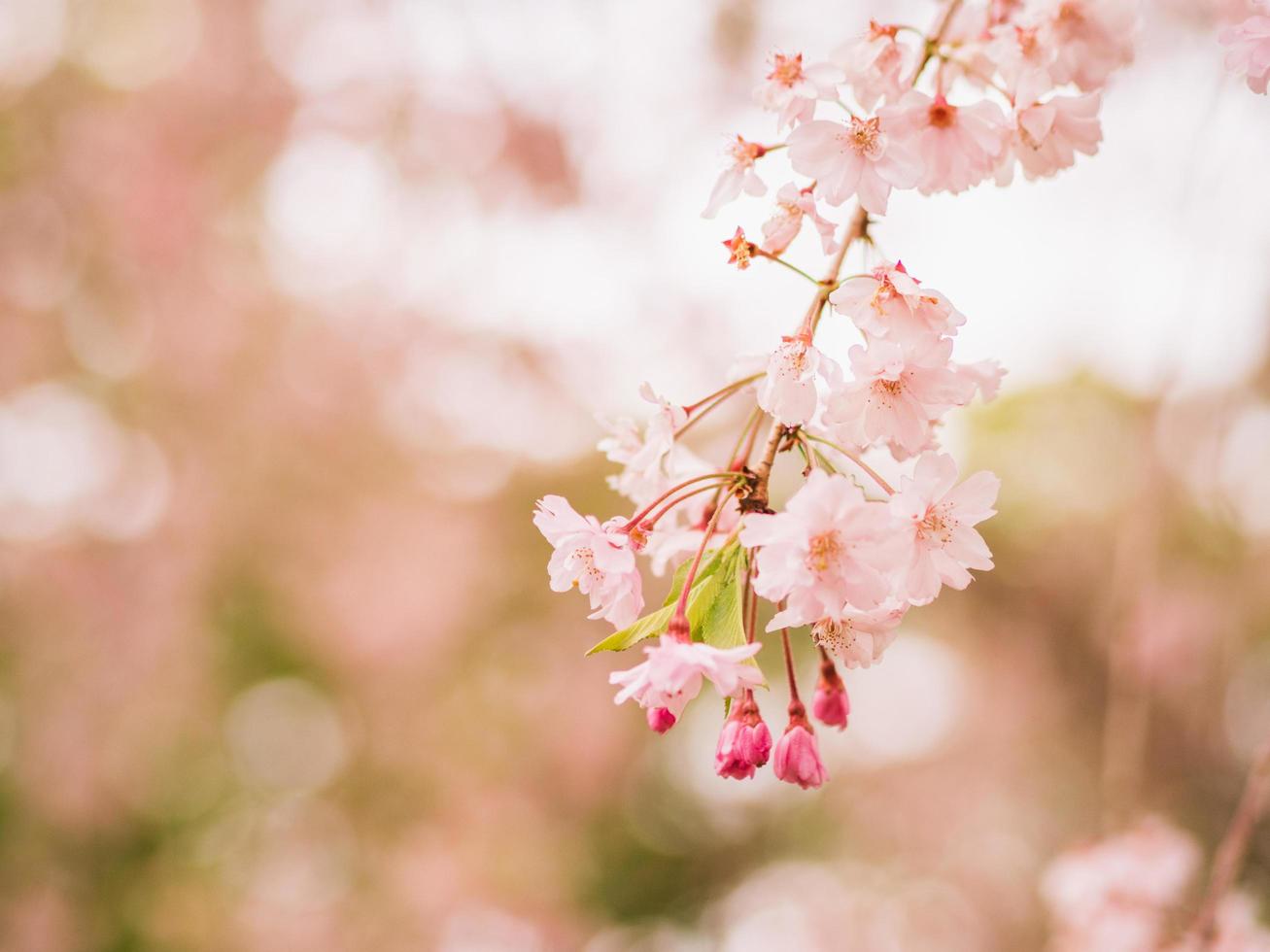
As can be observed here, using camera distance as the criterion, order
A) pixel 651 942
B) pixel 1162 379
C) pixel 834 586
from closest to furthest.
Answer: pixel 834 586 < pixel 1162 379 < pixel 651 942

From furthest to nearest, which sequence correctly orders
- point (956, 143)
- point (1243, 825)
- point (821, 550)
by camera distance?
point (1243, 825) → point (956, 143) → point (821, 550)

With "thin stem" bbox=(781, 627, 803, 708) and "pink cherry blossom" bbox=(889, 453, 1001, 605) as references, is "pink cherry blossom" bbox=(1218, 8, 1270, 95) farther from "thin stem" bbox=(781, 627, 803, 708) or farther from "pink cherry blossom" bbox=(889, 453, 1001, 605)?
"thin stem" bbox=(781, 627, 803, 708)

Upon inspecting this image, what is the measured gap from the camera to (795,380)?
617mm

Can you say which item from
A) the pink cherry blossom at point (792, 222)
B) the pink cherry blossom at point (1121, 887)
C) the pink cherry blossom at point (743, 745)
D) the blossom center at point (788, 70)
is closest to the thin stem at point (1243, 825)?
the pink cherry blossom at point (743, 745)

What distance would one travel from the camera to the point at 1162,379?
1476 mm

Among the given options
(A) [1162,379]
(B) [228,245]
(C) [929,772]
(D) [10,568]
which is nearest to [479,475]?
(B) [228,245]

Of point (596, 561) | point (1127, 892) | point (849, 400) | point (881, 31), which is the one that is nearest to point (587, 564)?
point (596, 561)

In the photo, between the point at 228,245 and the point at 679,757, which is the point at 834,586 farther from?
the point at 679,757

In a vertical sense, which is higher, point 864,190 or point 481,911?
point 481,911

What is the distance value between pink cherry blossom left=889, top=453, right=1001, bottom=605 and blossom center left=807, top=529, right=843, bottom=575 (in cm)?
7

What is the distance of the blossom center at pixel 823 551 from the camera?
0.56 metres

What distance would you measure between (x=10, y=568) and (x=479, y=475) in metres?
2.87

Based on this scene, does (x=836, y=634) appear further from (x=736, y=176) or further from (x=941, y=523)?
(x=736, y=176)

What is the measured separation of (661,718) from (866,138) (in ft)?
1.47
